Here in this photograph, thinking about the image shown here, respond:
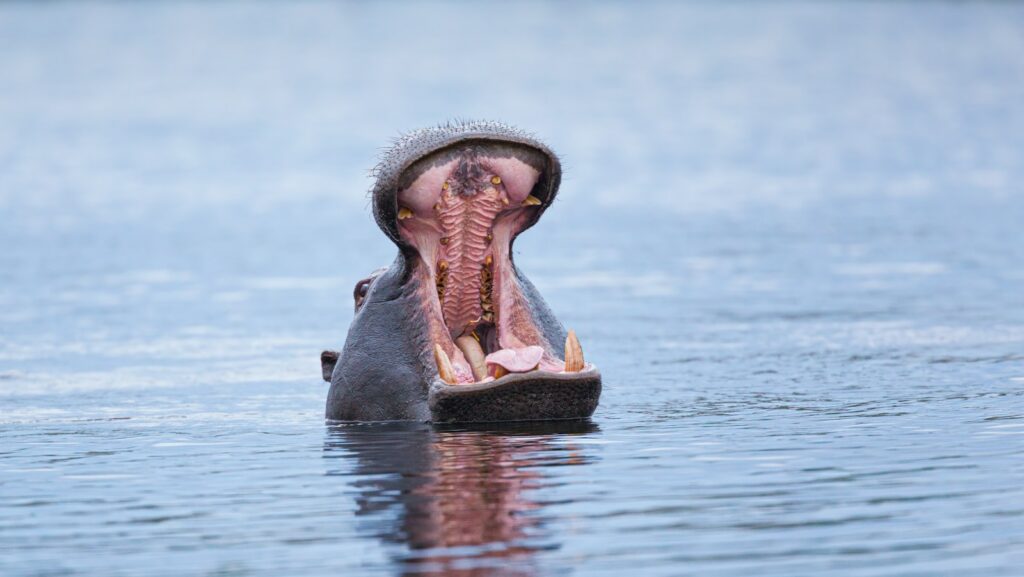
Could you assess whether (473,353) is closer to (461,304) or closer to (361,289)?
(461,304)

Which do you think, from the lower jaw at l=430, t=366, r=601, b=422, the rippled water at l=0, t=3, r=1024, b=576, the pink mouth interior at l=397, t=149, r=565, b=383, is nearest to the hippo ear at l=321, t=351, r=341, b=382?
the rippled water at l=0, t=3, r=1024, b=576

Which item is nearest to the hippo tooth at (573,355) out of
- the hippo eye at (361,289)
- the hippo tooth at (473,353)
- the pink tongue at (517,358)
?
the pink tongue at (517,358)

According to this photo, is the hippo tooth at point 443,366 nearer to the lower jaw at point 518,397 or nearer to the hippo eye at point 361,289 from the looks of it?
the lower jaw at point 518,397

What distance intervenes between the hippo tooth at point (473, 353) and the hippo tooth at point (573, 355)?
48 centimetres

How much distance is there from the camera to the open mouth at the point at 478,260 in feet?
31.0

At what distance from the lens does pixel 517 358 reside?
9.56 metres

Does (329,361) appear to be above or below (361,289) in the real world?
below

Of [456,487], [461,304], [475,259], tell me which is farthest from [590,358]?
[456,487]

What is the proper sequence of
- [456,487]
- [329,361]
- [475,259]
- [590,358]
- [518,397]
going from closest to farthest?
[456,487] → [518,397] → [475,259] → [329,361] → [590,358]

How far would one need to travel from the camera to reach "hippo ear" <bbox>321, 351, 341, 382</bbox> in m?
10.7

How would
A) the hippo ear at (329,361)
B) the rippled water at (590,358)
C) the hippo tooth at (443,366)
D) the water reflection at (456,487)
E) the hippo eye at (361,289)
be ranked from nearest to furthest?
the water reflection at (456,487)
the rippled water at (590,358)
the hippo tooth at (443,366)
the hippo eye at (361,289)
the hippo ear at (329,361)

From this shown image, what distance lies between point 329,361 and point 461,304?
119cm

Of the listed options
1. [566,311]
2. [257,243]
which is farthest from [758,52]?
[566,311]

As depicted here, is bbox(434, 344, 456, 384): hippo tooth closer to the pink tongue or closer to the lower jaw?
the lower jaw
